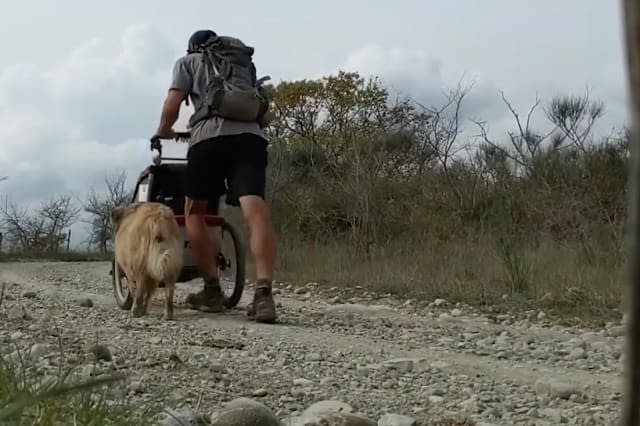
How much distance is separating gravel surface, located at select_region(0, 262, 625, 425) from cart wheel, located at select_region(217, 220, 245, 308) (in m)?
0.13

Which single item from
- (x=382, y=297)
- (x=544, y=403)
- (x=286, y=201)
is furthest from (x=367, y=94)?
(x=544, y=403)

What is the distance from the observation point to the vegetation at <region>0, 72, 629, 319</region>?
7.64 m

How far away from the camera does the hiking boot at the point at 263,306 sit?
5.34 meters

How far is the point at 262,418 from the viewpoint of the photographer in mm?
2564

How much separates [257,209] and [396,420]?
2.82m

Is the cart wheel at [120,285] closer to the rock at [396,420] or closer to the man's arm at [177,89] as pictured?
the man's arm at [177,89]

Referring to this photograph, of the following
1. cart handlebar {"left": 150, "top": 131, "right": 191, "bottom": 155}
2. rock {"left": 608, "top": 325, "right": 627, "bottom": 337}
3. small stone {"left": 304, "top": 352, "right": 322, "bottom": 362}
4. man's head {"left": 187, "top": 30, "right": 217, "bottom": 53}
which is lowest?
small stone {"left": 304, "top": 352, "right": 322, "bottom": 362}

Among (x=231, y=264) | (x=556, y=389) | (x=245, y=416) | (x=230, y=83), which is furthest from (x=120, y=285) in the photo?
(x=245, y=416)

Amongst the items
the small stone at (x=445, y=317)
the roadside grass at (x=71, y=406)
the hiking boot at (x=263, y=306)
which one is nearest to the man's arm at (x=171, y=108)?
the hiking boot at (x=263, y=306)

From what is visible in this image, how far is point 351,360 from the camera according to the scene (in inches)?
163

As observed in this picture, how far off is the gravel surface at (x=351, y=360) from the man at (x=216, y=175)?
264 mm

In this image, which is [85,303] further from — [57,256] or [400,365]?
[57,256]

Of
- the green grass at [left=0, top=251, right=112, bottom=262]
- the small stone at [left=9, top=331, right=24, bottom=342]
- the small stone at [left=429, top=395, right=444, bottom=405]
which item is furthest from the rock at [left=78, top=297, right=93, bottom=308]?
the green grass at [left=0, top=251, right=112, bottom=262]

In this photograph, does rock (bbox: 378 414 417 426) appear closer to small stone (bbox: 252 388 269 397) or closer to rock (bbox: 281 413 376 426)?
rock (bbox: 281 413 376 426)
